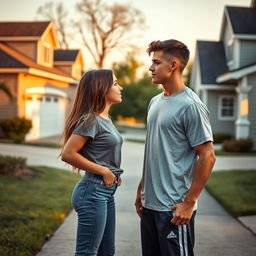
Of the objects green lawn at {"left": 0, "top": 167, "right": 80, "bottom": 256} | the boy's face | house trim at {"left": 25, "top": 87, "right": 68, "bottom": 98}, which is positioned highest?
the boy's face

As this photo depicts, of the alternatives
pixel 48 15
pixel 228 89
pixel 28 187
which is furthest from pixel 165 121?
pixel 48 15

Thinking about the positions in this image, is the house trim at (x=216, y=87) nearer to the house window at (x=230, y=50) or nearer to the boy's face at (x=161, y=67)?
the house window at (x=230, y=50)

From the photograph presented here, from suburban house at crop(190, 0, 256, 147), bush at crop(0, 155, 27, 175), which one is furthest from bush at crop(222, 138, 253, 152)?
bush at crop(0, 155, 27, 175)

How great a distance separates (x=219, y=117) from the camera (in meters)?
20.7

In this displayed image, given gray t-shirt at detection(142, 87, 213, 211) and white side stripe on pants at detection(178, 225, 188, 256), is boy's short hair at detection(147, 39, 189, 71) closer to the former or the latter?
gray t-shirt at detection(142, 87, 213, 211)

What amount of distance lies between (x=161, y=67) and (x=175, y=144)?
0.52 meters

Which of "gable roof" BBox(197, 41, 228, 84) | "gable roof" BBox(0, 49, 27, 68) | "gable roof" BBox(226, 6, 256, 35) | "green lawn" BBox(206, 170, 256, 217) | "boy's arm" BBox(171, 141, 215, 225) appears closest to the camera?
"boy's arm" BBox(171, 141, 215, 225)

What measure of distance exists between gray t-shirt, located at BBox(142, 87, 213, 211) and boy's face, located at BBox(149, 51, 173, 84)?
0.14 metres

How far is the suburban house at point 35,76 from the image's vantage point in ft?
61.4

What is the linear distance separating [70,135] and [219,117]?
1867 cm

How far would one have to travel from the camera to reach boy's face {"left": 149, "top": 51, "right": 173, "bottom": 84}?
252 centimetres

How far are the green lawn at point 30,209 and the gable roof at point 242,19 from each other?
13245 mm

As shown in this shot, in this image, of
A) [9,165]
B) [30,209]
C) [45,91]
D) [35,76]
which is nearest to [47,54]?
[45,91]

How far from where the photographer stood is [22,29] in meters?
22.8
